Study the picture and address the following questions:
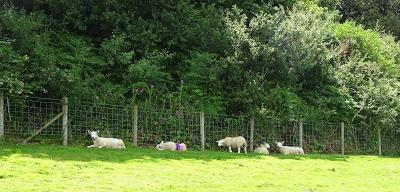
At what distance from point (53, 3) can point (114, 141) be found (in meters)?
9.72

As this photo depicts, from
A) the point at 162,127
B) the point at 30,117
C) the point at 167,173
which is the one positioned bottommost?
the point at 167,173

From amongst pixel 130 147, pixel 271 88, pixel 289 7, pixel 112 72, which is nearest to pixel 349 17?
pixel 289 7

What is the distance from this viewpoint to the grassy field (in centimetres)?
1052

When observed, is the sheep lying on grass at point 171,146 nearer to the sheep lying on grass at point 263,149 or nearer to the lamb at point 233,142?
the lamb at point 233,142

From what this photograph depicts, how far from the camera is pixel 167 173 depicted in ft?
41.1

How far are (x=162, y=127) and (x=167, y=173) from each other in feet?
25.8

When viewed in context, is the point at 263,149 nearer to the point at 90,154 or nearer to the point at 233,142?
the point at 233,142

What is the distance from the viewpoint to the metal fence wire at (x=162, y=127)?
17422mm

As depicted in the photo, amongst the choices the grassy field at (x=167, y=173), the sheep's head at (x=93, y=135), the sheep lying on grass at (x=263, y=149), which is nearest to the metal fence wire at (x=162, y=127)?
the sheep lying on grass at (x=263, y=149)

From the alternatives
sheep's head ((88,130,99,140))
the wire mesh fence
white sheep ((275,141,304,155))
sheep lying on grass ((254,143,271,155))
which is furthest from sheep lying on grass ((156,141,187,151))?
white sheep ((275,141,304,155))

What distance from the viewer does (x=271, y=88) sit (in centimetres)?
2412

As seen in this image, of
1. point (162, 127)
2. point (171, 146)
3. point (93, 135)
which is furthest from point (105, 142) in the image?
point (162, 127)

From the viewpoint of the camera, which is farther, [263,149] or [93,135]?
[263,149]

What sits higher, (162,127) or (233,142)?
(162,127)
